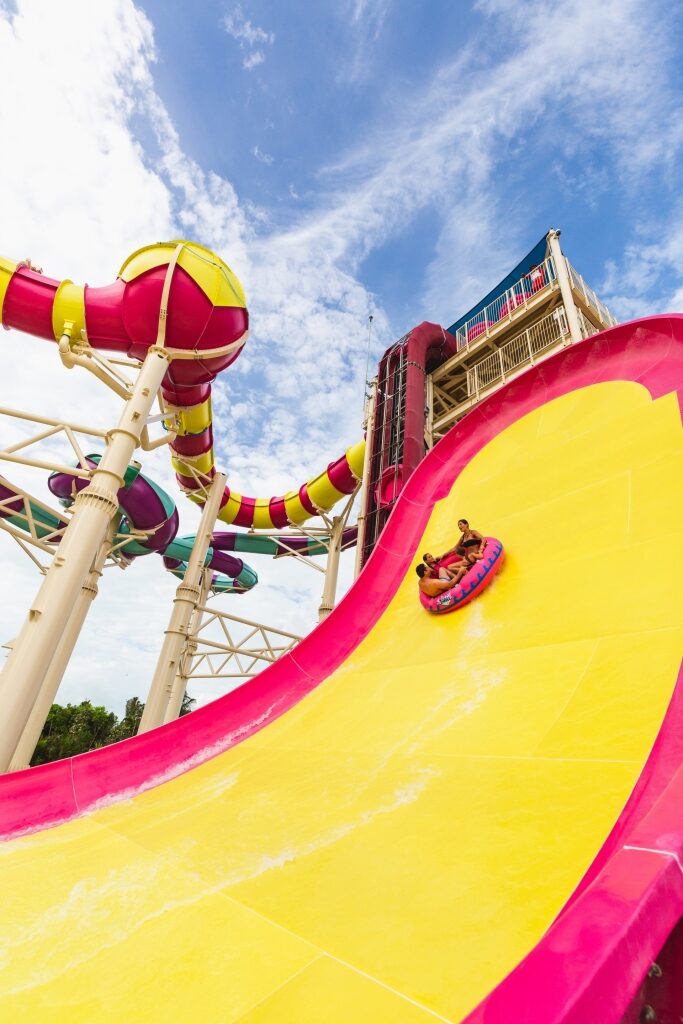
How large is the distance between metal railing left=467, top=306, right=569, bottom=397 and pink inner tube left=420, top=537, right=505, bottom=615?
6707 mm

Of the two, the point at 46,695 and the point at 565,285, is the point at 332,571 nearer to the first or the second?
the point at 46,695

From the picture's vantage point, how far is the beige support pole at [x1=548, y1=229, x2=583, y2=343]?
927 cm

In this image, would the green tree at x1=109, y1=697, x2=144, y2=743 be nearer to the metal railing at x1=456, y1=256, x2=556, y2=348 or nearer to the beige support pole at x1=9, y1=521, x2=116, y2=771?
the beige support pole at x1=9, y1=521, x2=116, y2=771

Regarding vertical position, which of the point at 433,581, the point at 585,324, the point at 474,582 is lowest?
the point at 474,582

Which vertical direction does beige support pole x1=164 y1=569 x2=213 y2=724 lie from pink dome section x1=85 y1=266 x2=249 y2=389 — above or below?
below

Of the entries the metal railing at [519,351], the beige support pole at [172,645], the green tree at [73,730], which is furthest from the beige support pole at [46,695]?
the green tree at [73,730]

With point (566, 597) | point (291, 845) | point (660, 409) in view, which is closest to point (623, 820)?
point (291, 845)

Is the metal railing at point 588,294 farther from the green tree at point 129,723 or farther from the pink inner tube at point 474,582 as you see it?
the green tree at point 129,723

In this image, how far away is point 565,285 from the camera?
9.96 metres

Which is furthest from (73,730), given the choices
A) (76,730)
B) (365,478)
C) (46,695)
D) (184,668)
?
(365,478)

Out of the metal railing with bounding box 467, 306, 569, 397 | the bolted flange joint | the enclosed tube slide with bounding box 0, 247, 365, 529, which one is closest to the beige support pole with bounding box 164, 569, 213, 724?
the bolted flange joint

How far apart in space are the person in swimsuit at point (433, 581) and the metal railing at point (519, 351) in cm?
688

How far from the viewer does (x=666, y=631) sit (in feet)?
9.23

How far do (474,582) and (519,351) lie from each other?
9.37 metres
